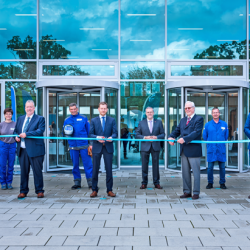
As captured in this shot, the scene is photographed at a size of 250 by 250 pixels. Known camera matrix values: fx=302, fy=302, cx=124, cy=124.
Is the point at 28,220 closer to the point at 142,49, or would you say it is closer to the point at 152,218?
the point at 152,218

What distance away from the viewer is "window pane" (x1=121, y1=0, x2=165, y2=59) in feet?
29.8

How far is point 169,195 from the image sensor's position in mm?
5484

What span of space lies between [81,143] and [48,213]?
2.08 m

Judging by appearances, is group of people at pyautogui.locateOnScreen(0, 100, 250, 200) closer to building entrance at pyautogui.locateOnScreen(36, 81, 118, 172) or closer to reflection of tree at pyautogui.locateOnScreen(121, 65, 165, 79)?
building entrance at pyautogui.locateOnScreen(36, 81, 118, 172)

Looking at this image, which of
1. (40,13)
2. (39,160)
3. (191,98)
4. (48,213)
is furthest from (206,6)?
(48,213)

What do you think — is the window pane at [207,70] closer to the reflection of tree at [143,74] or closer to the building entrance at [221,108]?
the reflection of tree at [143,74]

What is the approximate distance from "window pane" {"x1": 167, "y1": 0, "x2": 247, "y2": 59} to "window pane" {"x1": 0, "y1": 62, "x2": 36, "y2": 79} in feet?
13.7

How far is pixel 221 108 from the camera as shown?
29.5 feet

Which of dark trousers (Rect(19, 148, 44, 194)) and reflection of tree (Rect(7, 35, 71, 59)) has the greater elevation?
reflection of tree (Rect(7, 35, 71, 59))

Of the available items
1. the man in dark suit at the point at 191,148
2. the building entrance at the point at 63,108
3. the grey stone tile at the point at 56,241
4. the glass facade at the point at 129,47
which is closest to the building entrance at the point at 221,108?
the glass facade at the point at 129,47

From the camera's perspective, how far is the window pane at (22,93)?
8.89 metres

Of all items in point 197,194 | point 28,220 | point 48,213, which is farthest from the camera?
point 197,194

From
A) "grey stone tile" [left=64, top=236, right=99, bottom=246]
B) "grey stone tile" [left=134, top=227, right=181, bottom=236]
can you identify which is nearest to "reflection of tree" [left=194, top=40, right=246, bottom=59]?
"grey stone tile" [left=134, top=227, right=181, bottom=236]

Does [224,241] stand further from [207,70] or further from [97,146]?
[207,70]
